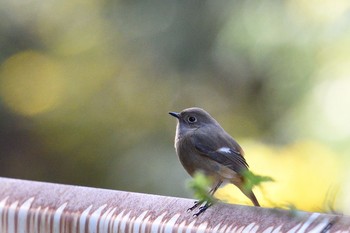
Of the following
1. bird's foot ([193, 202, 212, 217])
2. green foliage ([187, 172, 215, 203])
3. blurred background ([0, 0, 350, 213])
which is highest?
green foliage ([187, 172, 215, 203])

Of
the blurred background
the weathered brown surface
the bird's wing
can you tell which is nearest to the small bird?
the bird's wing

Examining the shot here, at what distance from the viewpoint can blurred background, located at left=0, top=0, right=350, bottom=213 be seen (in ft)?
13.4

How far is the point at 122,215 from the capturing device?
4.86ft

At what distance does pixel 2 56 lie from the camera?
5613mm

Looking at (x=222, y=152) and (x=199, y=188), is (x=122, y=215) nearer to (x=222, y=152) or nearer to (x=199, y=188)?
(x=199, y=188)

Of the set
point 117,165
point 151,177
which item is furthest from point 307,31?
point 117,165

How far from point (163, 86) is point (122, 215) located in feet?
12.4

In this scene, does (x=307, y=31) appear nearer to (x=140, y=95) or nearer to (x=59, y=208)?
(x=140, y=95)

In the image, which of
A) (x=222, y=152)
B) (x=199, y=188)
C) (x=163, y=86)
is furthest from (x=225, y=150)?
(x=163, y=86)

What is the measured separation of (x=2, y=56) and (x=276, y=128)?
220 cm

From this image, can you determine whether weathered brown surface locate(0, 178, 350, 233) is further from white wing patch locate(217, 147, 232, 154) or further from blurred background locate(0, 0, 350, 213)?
blurred background locate(0, 0, 350, 213)

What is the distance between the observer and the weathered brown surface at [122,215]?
51.7 inches

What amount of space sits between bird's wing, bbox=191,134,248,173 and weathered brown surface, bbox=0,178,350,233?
0.92 meters

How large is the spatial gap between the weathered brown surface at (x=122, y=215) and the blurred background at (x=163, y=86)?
2321 millimetres
